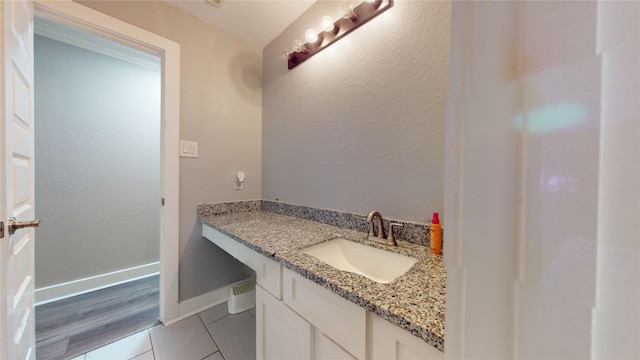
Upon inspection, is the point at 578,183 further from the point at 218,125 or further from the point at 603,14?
the point at 218,125

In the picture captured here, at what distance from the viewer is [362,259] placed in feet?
3.27

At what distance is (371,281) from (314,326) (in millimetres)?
256

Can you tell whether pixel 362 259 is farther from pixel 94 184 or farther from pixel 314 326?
pixel 94 184

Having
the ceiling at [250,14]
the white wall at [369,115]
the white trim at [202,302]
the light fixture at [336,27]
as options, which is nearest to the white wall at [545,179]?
the white wall at [369,115]

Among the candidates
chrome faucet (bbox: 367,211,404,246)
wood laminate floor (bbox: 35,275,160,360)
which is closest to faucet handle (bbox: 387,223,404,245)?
chrome faucet (bbox: 367,211,404,246)

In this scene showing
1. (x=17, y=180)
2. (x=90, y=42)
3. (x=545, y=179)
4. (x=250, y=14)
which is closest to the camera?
(x=545, y=179)

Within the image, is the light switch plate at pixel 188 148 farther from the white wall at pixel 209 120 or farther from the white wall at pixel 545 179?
the white wall at pixel 545 179

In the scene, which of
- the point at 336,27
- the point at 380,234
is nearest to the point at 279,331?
the point at 380,234

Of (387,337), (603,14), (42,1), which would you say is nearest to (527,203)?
(603,14)

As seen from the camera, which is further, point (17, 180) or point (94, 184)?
point (94, 184)

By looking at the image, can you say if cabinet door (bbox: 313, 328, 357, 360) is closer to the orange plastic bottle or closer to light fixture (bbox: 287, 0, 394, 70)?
the orange plastic bottle

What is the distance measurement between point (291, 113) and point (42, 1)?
131 cm

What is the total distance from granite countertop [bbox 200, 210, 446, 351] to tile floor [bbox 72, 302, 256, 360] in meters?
0.70

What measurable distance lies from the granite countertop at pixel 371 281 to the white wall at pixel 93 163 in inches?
59.9
